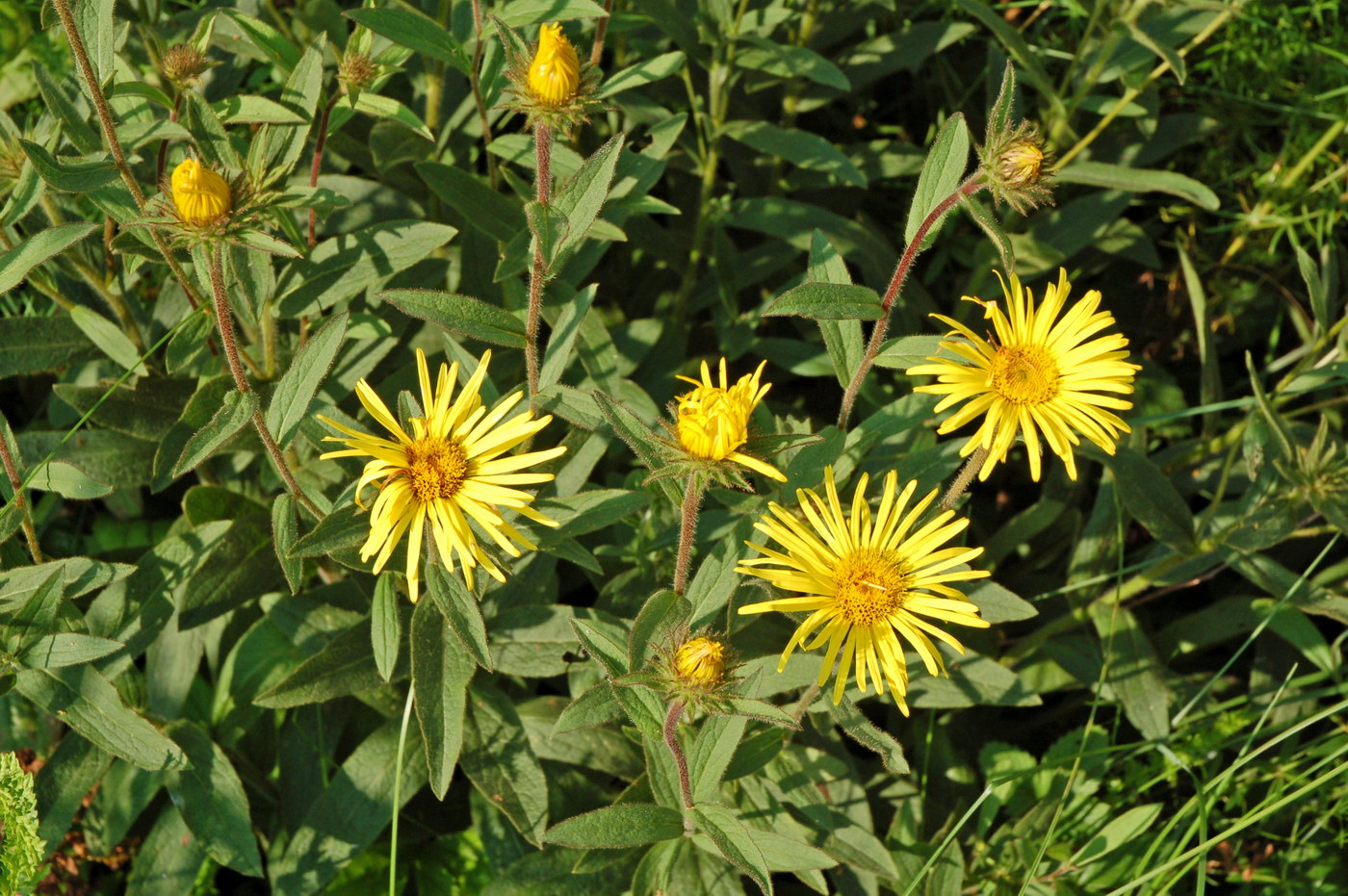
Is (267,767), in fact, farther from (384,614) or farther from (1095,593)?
(1095,593)

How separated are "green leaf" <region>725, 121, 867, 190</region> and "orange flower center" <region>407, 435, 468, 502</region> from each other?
4.53ft

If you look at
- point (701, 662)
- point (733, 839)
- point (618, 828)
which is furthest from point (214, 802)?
point (701, 662)

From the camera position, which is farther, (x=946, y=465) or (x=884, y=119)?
(x=884, y=119)

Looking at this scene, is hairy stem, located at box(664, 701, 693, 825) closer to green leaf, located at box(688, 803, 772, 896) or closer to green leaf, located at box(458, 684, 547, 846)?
green leaf, located at box(688, 803, 772, 896)

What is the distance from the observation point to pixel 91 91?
2.12m

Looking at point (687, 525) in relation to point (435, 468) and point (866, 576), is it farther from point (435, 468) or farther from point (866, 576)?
point (435, 468)

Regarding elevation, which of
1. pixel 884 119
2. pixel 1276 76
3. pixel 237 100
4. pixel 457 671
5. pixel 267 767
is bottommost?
pixel 267 767

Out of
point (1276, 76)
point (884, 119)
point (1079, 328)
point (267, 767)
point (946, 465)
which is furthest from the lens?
point (884, 119)

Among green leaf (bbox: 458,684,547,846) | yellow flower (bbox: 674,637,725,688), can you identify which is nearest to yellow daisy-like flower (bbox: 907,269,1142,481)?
yellow flower (bbox: 674,637,725,688)

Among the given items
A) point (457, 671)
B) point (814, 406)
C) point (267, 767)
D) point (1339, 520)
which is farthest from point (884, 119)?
point (267, 767)

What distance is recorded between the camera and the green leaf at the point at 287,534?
224 cm

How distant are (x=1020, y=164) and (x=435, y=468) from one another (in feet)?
4.00

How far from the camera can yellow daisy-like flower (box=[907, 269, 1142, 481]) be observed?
6.93ft

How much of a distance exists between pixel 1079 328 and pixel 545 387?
44.3 inches
